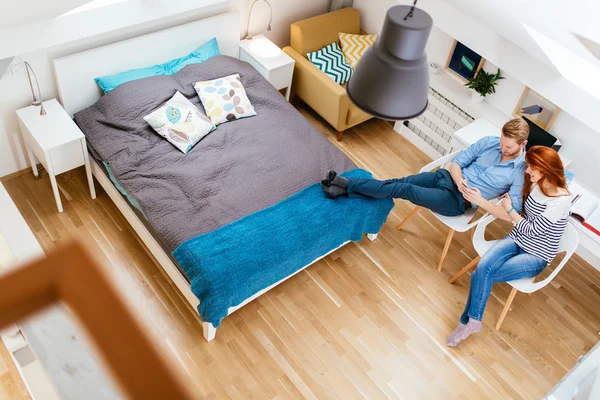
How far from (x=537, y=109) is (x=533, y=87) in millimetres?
431

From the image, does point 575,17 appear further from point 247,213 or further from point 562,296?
point 562,296

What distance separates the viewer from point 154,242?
3527mm

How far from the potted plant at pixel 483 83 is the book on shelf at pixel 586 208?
969 mm

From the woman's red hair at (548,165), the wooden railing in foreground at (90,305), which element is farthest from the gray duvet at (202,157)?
the wooden railing in foreground at (90,305)

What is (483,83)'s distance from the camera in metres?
4.30

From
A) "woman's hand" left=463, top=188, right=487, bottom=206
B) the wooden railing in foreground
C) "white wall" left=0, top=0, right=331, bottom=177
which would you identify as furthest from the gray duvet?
the wooden railing in foreground

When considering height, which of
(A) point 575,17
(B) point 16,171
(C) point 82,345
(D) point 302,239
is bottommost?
(B) point 16,171

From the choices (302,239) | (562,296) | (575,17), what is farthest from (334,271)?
(575,17)

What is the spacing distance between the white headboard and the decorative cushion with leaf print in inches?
17.5

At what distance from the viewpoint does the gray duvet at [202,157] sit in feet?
11.4

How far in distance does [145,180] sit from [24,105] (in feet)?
3.51

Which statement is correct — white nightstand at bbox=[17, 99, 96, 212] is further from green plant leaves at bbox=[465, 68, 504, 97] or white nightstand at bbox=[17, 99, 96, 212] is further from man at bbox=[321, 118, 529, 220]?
green plant leaves at bbox=[465, 68, 504, 97]

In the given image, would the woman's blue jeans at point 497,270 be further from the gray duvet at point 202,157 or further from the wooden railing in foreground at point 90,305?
the wooden railing in foreground at point 90,305

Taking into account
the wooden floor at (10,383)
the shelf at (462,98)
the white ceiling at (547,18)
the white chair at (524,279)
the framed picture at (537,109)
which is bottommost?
the wooden floor at (10,383)
